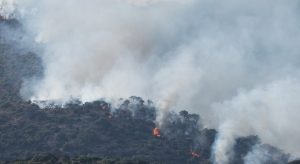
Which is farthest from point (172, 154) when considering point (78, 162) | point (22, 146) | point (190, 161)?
point (78, 162)

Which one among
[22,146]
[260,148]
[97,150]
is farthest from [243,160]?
[22,146]

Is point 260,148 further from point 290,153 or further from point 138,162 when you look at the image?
point 138,162

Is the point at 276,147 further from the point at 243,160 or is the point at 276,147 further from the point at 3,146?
the point at 3,146

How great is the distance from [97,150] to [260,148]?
124 ft

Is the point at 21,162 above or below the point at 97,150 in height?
below

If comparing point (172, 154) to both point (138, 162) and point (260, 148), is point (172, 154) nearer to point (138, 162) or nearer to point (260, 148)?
point (260, 148)

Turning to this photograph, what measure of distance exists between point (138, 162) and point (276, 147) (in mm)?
52701

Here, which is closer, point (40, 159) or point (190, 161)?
point (40, 159)

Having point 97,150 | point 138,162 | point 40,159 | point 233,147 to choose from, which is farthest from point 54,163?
point 233,147

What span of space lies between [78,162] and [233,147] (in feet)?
198

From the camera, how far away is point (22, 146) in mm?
199375

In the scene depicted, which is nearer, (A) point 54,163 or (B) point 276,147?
(A) point 54,163

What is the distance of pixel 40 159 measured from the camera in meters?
150

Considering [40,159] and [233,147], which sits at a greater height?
[233,147]
